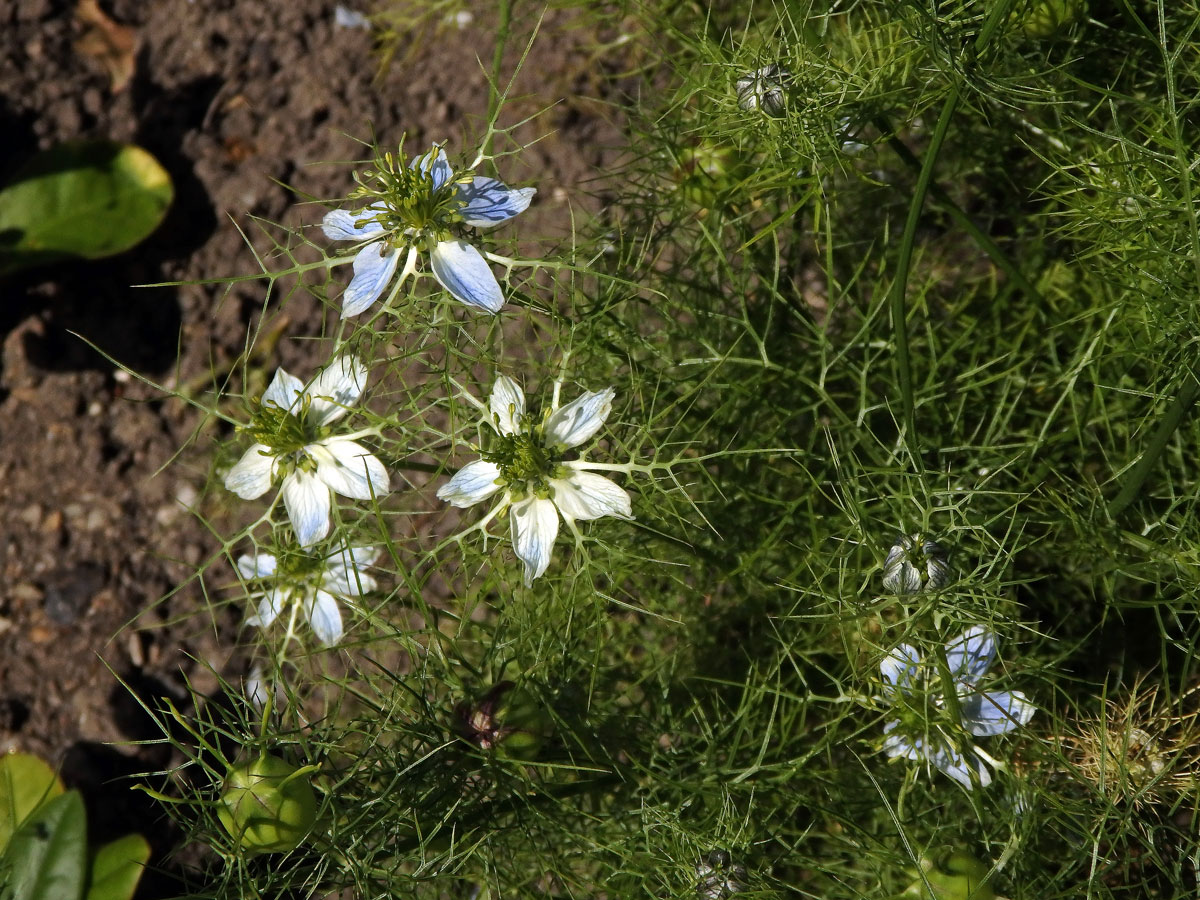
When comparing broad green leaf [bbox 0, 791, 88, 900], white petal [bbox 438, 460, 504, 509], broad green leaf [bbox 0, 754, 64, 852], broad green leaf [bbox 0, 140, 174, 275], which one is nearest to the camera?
white petal [bbox 438, 460, 504, 509]

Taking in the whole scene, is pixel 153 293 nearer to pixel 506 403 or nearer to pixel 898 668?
pixel 506 403

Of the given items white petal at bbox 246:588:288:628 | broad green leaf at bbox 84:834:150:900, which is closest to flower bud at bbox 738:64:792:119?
white petal at bbox 246:588:288:628

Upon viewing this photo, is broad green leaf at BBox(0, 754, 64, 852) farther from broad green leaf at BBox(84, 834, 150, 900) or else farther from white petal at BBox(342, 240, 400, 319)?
white petal at BBox(342, 240, 400, 319)

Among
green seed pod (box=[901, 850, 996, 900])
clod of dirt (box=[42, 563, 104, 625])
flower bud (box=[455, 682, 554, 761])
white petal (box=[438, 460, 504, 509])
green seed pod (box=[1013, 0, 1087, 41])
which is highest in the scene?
green seed pod (box=[1013, 0, 1087, 41])

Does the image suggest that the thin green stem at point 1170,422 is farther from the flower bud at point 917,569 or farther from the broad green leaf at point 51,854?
the broad green leaf at point 51,854

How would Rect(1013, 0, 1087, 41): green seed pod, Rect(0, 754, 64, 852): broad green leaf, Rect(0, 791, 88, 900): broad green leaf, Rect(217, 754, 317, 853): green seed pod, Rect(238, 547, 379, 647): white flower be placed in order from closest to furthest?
Rect(217, 754, 317, 853): green seed pod < Rect(1013, 0, 1087, 41): green seed pod < Rect(238, 547, 379, 647): white flower < Rect(0, 791, 88, 900): broad green leaf < Rect(0, 754, 64, 852): broad green leaf
